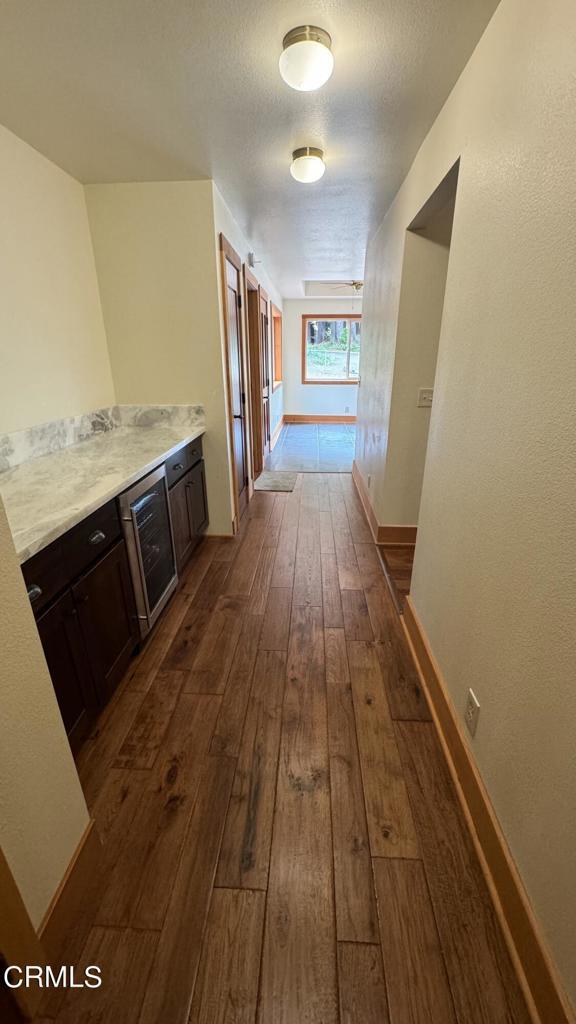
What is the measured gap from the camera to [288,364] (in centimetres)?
827

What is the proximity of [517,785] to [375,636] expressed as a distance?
3.80 ft

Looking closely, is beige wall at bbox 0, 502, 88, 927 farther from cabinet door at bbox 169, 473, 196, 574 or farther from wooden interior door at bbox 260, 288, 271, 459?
wooden interior door at bbox 260, 288, 271, 459

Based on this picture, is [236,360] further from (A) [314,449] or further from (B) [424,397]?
(A) [314,449]

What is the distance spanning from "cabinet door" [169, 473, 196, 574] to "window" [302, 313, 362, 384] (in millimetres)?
6271

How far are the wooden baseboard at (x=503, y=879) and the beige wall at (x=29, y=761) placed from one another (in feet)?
3.65

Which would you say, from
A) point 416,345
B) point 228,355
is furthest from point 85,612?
point 416,345

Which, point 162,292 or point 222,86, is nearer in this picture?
point 222,86

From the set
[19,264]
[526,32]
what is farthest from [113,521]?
[526,32]

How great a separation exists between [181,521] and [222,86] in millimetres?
2029

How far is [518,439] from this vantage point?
3.50 ft

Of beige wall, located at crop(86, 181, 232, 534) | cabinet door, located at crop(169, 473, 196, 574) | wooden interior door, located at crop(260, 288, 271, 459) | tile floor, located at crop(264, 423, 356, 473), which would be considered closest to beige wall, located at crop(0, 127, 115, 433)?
A: beige wall, located at crop(86, 181, 232, 534)

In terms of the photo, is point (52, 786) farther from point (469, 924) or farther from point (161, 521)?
point (161, 521)

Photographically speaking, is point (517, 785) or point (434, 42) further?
point (434, 42)

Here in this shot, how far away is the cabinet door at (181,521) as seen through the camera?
2.48m
